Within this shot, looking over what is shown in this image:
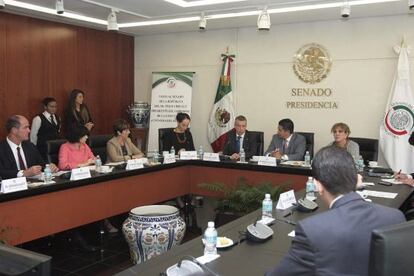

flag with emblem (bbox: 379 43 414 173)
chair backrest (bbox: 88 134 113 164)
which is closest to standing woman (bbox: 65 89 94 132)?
chair backrest (bbox: 88 134 113 164)

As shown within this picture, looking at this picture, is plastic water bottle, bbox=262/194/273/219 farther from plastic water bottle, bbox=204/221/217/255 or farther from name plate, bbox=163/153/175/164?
name plate, bbox=163/153/175/164

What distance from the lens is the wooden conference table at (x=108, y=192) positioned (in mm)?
3211

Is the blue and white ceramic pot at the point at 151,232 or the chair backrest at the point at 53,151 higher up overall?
the chair backrest at the point at 53,151

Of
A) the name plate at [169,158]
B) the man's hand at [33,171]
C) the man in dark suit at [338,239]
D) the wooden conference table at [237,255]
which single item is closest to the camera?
the man in dark suit at [338,239]

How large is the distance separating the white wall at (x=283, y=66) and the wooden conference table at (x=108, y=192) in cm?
207

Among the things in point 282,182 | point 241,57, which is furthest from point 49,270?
point 241,57

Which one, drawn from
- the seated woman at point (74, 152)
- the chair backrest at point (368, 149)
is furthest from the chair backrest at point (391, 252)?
the chair backrest at point (368, 149)

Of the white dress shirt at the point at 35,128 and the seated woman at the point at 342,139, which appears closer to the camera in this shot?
the seated woman at the point at 342,139

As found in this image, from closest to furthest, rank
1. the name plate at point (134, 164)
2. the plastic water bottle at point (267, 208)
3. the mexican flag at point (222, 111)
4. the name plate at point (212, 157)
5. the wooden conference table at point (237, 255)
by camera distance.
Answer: the wooden conference table at point (237, 255) → the plastic water bottle at point (267, 208) → the name plate at point (134, 164) → the name plate at point (212, 157) → the mexican flag at point (222, 111)

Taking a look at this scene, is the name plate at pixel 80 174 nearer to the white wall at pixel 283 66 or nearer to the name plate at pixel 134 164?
the name plate at pixel 134 164

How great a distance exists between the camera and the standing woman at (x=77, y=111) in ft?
21.3

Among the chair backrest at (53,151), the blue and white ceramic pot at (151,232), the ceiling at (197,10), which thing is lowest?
the blue and white ceramic pot at (151,232)

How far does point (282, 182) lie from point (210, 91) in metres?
Result: 3.13

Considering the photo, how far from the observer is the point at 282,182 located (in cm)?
452
